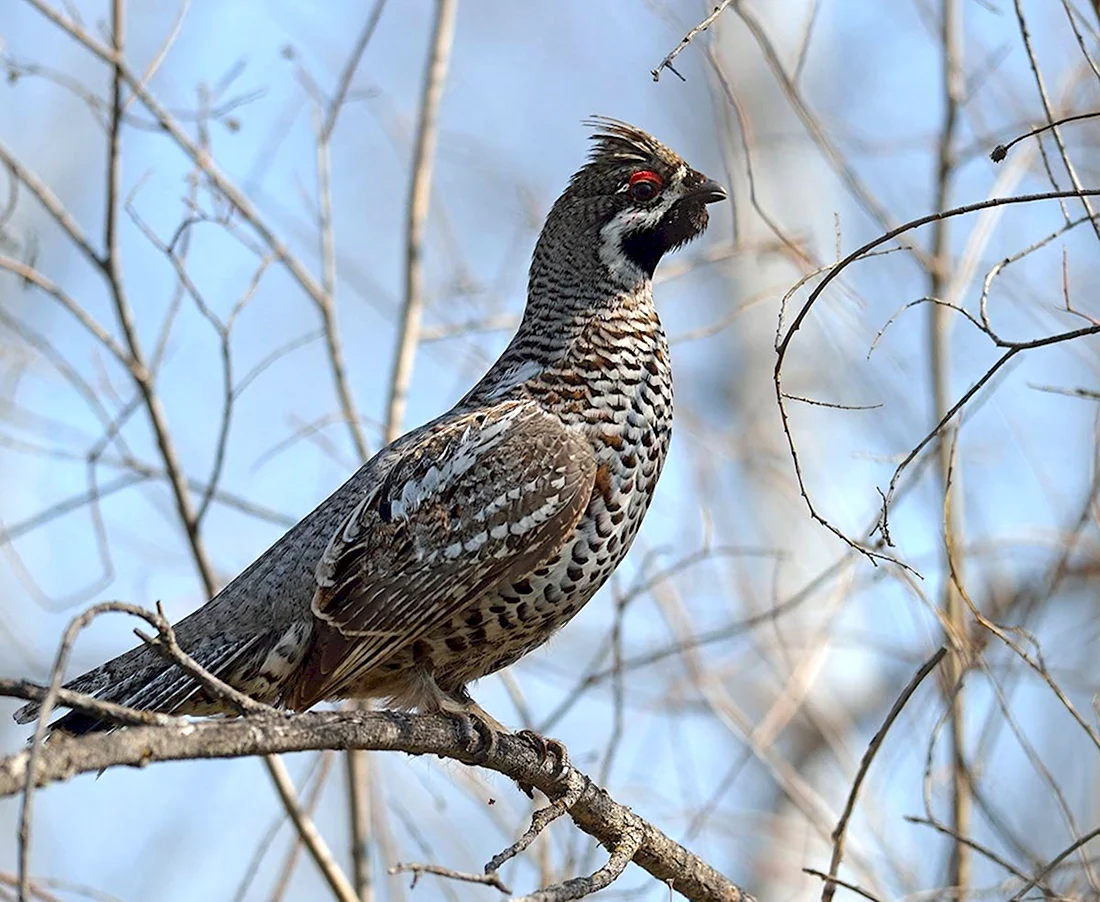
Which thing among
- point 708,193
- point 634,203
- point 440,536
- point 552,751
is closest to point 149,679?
point 440,536

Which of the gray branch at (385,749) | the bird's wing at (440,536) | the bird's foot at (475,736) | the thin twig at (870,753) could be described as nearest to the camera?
the gray branch at (385,749)

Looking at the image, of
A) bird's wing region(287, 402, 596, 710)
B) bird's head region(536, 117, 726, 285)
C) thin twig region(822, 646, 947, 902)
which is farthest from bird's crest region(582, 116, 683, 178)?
thin twig region(822, 646, 947, 902)

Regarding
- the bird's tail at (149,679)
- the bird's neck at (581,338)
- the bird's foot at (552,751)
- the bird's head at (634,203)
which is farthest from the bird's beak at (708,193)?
the bird's tail at (149,679)

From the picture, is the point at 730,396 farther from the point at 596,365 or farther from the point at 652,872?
the point at 652,872

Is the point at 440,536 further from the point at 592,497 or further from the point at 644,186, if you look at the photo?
the point at 644,186

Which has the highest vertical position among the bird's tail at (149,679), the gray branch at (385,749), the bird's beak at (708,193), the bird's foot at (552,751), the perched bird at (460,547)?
the bird's beak at (708,193)

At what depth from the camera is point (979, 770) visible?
5.59 metres

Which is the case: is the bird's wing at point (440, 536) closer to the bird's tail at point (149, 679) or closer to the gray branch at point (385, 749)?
the bird's tail at point (149, 679)

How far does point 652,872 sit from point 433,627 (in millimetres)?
1082

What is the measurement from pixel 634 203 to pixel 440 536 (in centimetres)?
158

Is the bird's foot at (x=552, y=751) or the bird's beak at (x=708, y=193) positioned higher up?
the bird's beak at (x=708, y=193)

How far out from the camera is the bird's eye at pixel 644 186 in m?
5.59

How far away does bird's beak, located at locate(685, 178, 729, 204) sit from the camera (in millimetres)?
5523

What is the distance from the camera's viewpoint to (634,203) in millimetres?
5586
